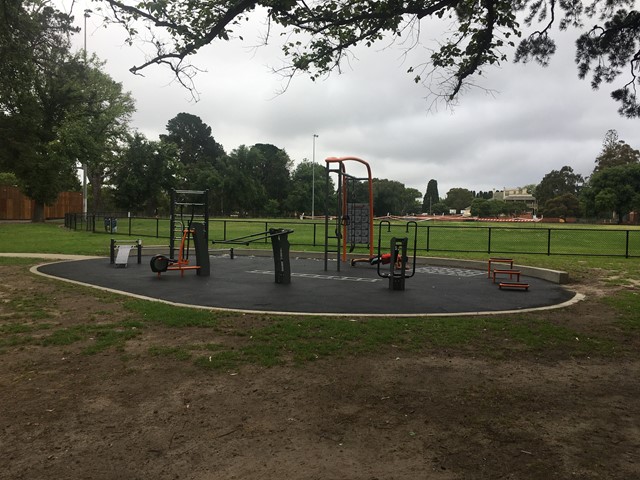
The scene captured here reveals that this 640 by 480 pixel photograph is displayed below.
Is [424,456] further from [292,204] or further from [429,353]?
[292,204]

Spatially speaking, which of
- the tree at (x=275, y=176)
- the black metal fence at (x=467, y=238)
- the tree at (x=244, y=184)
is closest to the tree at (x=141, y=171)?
the tree at (x=244, y=184)

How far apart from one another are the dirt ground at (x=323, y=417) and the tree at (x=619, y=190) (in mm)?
83411

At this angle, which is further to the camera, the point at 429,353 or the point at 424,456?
the point at 429,353

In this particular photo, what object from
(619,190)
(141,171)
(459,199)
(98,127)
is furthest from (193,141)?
(459,199)

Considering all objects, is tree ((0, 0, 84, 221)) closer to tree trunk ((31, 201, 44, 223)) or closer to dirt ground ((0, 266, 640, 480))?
dirt ground ((0, 266, 640, 480))

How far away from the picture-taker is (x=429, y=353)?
205 inches

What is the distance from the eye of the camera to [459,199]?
506 ft

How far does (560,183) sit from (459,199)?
4647cm

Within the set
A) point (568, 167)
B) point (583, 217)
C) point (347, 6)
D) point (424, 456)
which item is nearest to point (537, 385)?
point (424, 456)

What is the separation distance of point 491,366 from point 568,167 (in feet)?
397

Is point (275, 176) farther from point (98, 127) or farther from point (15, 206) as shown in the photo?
point (15, 206)

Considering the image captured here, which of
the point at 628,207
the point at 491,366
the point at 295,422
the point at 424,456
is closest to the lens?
the point at 424,456

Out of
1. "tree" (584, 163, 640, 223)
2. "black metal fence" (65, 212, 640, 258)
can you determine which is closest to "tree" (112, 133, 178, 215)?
"black metal fence" (65, 212, 640, 258)

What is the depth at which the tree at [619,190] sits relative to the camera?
75562mm
